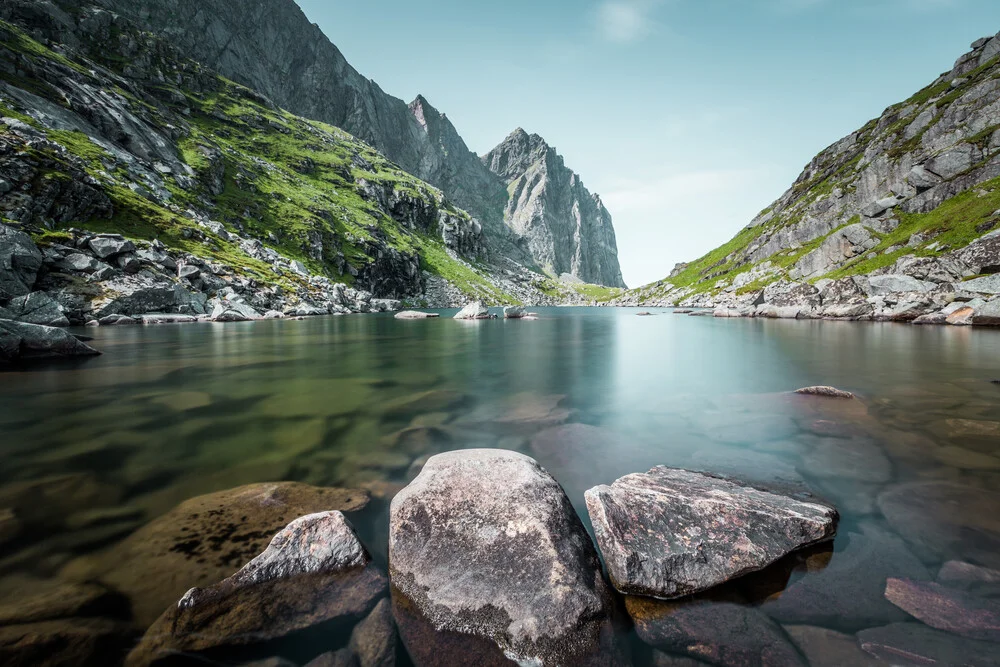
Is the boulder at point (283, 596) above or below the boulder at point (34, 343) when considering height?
below

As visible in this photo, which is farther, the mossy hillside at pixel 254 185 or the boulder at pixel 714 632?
the mossy hillside at pixel 254 185

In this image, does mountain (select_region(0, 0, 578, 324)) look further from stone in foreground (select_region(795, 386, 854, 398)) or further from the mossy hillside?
stone in foreground (select_region(795, 386, 854, 398))

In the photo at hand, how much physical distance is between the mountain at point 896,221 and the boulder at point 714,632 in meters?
57.5

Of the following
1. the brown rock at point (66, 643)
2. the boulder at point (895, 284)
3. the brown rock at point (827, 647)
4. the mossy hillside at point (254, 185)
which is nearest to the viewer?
the brown rock at point (66, 643)

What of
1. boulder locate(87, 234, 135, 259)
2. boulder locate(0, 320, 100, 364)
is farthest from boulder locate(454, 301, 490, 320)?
boulder locate(0, 320, 100, 364)

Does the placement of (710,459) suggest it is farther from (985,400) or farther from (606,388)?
(985,400)

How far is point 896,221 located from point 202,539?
358 ft

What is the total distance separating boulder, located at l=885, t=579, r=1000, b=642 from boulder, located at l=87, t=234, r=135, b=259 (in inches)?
2821

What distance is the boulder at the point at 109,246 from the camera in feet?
158

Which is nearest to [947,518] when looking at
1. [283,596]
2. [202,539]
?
[283,596]

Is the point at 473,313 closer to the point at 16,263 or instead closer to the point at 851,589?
the point at 16,263

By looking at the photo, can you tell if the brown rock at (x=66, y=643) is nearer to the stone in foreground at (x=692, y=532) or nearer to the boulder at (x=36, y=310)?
the stone in foreground at (x=692, y=532)

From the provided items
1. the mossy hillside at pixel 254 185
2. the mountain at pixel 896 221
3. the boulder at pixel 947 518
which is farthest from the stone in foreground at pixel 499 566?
the mossy hillside at pixel 254 185

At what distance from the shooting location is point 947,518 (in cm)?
615
